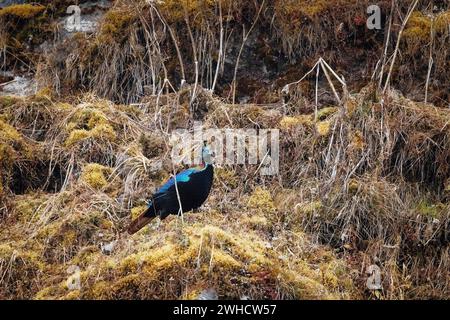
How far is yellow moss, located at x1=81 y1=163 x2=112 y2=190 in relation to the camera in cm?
522

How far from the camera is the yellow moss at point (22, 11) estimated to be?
716cm

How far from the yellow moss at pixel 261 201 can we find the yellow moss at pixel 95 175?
1.05 m

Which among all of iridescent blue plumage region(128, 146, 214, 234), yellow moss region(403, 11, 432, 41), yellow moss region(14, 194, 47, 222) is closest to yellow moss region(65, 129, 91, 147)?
yellow moss region(14, 194, 47, 222)

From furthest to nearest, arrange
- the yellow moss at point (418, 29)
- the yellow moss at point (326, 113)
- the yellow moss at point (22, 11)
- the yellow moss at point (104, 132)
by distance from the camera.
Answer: the yellow moss at point (22, 11), the yellow moss at point (418, 29), the yellow moss at point (326, 113), the yellow moss at point (104, 132)

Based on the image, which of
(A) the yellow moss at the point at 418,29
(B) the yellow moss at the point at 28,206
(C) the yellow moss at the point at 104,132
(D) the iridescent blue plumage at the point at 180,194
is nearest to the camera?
(D) the iridescent blue plumage at the point at 180,194

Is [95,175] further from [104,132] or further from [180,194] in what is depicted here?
[180,194]

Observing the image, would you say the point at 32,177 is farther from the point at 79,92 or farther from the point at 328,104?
the point at 328,104

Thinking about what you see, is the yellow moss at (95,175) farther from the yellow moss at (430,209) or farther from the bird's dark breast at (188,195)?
the yellow moss at (430,209)

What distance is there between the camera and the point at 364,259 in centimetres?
464

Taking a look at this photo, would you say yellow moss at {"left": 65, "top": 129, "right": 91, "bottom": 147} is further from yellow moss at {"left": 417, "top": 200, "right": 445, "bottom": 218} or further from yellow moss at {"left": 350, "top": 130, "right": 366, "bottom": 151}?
yellow moss at {"left": 417, "top": 200, "right": 445, "bottom": 218}

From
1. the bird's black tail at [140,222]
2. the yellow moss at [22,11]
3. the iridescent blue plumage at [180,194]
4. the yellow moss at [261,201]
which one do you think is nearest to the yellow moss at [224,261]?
the iridescent blue plumage at [180,194]

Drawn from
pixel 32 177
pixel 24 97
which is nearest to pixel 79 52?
pixel 24 97
